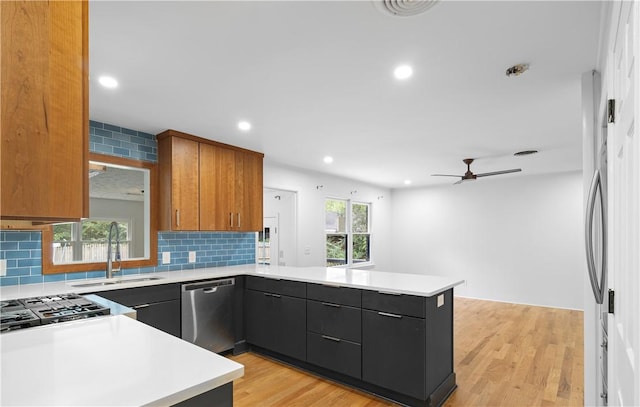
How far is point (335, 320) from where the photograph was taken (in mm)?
2918

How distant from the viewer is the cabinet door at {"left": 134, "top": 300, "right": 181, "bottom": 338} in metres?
2.92

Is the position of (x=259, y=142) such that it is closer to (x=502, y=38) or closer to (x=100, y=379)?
(x=502, y=38)

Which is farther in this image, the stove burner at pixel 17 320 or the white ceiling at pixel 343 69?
the white ceiling at pixel 343 69

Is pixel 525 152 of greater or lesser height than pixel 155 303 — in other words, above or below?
above

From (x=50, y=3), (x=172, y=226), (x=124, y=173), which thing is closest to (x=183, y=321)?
(x=172, y=226)

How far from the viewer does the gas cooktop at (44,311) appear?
1.51 meters

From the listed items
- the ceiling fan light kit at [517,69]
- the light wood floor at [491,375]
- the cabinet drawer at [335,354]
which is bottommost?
the light wood floor at [491,375]

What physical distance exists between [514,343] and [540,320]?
4.72ft

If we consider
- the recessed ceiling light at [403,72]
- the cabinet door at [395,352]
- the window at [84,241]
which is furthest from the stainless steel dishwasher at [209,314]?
the recessed ceiling light at [403,72]

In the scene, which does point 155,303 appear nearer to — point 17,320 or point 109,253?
point 109,253

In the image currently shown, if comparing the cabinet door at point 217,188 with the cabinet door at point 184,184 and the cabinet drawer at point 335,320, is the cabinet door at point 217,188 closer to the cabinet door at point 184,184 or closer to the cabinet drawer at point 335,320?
the cabinet door at point 184,184

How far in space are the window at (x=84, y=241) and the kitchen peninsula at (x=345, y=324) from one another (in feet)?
0.99

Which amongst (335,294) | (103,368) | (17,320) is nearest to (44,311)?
(17,320)

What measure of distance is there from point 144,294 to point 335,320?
5.21 feet
